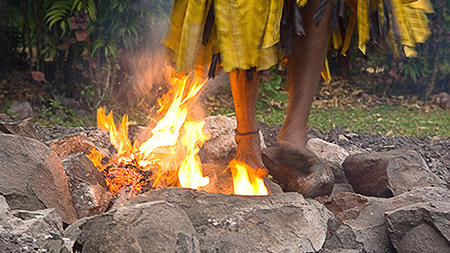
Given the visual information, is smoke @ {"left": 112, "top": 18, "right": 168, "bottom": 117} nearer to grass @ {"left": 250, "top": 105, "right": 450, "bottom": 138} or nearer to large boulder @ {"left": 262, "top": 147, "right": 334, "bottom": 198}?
grass @ {"left": 250, "top": 105, "right": 450, "bottom": 138}

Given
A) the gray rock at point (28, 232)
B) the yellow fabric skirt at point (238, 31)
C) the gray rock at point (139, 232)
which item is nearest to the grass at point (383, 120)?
the yellow fabric skirt at point (238, 31)

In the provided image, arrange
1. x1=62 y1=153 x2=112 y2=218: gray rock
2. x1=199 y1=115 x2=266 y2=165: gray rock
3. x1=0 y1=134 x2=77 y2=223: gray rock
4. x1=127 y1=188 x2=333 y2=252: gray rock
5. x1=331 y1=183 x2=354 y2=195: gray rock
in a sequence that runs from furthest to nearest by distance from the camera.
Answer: x1=199 y1=115 x2=266 y2=165: gray rock → x1=331 y1=183 x2=354 y2=195: gray rock → x1=62 y1=153 x2=112 y2=218: gray rock → x1=0 y1=134 x2=77 y2=223: gray rock → x1=127 y1=188 x2=333 y2=252: gray rock

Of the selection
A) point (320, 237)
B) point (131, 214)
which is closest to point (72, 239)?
point (131, 214)

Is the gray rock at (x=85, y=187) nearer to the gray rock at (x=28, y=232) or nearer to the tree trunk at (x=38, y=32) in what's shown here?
the gray rock at (x=28, y=232)

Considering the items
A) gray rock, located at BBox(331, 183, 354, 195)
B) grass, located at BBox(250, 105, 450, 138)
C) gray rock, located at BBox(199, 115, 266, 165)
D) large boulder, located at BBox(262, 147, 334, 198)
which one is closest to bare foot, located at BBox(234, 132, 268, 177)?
large boulder, located at BBox(262, 147, 334, 198)

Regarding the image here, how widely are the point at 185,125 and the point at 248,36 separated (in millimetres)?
809

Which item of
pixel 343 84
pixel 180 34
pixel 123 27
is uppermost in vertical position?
pixel 180 34

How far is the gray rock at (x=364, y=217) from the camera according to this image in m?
2.23

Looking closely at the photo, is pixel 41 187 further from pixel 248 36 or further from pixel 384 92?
pixel 384 92

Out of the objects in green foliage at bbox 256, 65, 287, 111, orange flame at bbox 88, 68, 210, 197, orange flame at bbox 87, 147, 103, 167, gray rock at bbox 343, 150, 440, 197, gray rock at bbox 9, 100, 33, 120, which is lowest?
green foliage at bbox 256, 65, 287, 111

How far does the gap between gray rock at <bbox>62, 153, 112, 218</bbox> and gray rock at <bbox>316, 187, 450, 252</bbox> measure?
1.03 m

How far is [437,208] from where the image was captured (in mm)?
2152

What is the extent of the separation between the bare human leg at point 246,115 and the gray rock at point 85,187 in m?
0.69

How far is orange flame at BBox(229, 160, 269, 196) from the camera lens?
2625 mm
